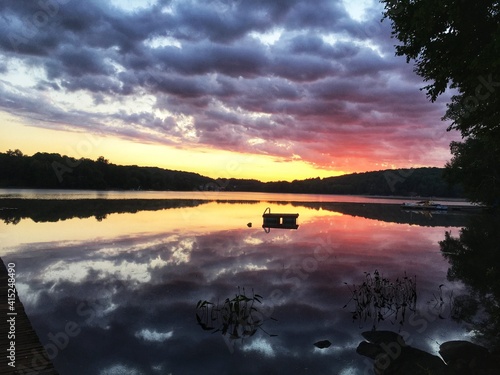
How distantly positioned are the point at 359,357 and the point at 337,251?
20301mm

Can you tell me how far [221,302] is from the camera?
52.8 ft

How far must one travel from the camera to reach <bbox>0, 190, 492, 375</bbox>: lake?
444 inches

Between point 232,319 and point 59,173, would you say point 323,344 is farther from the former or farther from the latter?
point 59,173

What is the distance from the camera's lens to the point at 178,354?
11.3m

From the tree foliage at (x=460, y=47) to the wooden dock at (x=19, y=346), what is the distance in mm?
17378

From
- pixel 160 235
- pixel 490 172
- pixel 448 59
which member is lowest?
pixel 160 235

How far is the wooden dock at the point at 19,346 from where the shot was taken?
873 centimetres

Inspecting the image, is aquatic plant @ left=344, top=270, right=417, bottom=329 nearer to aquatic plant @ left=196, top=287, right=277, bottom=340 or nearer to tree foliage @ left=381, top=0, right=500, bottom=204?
aquatic plant @ left=196, top=287, right=277, bottom=340

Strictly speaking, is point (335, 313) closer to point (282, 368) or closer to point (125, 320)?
point (282, 368)

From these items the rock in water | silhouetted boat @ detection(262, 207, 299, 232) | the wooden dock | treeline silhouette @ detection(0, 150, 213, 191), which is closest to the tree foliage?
the rock in water

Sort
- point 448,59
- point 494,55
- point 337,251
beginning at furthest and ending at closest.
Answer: point 337,251 → point 448,59 → point 494,55

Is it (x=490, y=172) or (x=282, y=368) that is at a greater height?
(x=490, y=172)

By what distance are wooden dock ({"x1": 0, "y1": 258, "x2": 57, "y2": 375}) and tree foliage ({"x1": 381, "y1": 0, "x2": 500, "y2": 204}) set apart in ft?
57.0

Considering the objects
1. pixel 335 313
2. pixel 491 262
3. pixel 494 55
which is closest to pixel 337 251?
pixel 491 262
